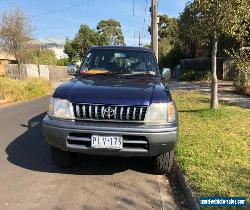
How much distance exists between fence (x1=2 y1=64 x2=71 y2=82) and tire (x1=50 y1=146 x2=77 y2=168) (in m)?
24.8

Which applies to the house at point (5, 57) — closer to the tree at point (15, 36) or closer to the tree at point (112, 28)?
the tree at point (15, 36)

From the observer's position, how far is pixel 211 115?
1069 cm

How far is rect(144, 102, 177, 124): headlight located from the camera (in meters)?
5.75

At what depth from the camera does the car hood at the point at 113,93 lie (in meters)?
5.76

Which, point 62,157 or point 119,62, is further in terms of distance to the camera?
point 119,62

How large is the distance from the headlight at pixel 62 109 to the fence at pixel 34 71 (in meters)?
25.3

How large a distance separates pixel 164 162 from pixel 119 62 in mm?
2112

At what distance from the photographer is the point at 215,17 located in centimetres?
1076

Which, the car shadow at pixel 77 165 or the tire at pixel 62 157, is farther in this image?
the car shadow at pixel 77 165

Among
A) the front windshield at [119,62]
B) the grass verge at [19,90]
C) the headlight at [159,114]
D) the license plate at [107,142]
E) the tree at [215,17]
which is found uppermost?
the tree at [215,17]

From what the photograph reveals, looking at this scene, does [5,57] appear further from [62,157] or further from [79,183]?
[79,183]

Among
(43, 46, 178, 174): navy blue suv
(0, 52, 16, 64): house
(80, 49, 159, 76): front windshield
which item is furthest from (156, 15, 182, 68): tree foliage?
(43, 46, 178, 174): navy blue suv

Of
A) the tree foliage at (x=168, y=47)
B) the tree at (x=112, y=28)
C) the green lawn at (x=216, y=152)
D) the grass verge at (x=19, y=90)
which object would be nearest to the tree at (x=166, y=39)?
the tree foliage at (x=168, y=47)

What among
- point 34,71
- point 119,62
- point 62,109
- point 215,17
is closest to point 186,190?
point 62,109
